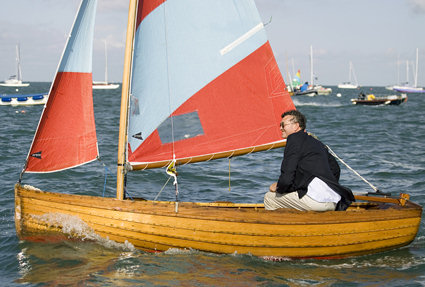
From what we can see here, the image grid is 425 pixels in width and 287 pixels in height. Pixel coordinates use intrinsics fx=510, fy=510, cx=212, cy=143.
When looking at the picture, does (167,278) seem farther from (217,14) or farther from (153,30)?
(217,14)

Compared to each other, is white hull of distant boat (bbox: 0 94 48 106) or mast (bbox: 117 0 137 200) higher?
white hull of distant boat (bbox: 0 94 48 106)

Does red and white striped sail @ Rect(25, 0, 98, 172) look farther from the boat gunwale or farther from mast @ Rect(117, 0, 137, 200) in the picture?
the boat gunwale

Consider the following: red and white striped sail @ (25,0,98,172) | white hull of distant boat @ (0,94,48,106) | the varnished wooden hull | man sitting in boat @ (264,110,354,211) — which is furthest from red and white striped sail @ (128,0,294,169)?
white hull of distant boat @ (0,94,48,106)

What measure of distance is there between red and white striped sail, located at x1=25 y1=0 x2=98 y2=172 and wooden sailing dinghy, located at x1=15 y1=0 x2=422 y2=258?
0.05 ft

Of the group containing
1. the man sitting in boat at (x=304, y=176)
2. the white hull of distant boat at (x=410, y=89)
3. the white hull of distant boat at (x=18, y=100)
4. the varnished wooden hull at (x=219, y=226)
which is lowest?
the varnished wooden hull at (x=219, y=226)

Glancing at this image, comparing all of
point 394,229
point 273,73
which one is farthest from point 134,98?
point 394,229

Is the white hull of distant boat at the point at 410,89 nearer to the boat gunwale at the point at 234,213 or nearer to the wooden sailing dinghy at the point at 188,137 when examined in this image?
the wooden sailing dinghy at the point at 188,137

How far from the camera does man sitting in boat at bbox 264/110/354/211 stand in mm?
6984

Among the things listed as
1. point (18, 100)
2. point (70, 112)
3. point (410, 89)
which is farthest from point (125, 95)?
point (410, 89)

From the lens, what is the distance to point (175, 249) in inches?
293

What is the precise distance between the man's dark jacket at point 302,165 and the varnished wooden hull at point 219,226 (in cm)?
43

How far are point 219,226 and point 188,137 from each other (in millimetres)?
1837

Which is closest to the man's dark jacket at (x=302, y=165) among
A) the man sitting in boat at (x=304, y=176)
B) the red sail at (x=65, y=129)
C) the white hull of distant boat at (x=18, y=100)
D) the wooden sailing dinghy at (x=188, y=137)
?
the man sitting in boat at (x=304, y=176)

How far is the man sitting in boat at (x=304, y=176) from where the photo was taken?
698 centimetres
